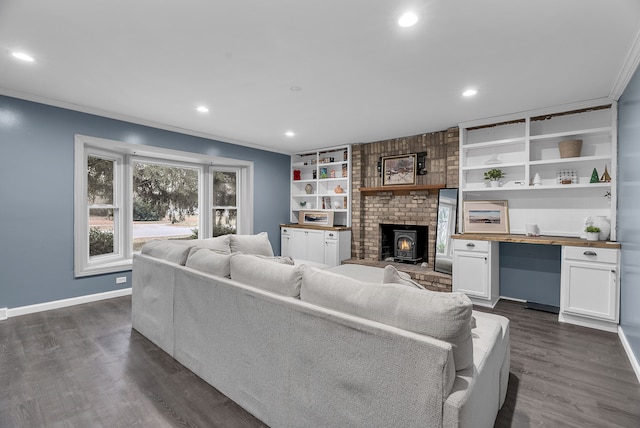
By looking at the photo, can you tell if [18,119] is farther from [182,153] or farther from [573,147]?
[573,147]

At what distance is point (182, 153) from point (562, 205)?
550 cm

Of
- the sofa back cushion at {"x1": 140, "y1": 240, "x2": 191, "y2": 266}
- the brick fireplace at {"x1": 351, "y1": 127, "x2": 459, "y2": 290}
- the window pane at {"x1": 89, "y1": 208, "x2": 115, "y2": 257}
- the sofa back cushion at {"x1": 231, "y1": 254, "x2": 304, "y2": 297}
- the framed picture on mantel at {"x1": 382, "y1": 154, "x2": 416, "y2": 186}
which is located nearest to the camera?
the sofa back cushion at {"x1": 231, "y1": 254, "x2": 304, "y2": 297}

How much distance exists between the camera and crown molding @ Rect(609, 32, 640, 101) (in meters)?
2.40

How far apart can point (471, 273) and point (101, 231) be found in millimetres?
5215

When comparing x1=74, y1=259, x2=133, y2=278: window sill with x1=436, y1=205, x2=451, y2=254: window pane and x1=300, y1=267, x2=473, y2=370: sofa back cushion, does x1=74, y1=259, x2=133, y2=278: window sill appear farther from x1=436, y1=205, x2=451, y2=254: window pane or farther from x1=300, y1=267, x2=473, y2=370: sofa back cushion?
x1=436, y1=205, x2=451, y2=254: window pane

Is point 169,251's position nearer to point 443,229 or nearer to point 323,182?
point 443,229

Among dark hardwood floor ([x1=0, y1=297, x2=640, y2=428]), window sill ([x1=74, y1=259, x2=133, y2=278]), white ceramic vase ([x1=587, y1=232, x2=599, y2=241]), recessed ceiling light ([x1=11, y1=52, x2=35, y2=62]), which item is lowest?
dark hardwood floor ([x1=0, y1=297, x2=640, y2=428])

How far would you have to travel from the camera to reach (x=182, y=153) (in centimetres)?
505

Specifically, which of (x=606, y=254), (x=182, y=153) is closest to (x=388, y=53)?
(x=606, y=254)

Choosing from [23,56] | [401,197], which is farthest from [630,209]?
[23,56]

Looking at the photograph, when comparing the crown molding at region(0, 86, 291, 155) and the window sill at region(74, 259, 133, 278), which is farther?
the window sill at region(74, 259, 133, 278)

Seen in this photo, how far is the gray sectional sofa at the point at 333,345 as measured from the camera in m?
1.22

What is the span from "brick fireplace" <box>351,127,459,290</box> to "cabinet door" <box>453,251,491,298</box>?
29cm

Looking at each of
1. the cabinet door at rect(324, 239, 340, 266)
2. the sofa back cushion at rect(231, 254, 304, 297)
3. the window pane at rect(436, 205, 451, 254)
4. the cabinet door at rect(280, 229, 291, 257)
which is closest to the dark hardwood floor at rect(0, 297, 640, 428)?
the sofa back cushion at rect(231, 254, 304, 297)
